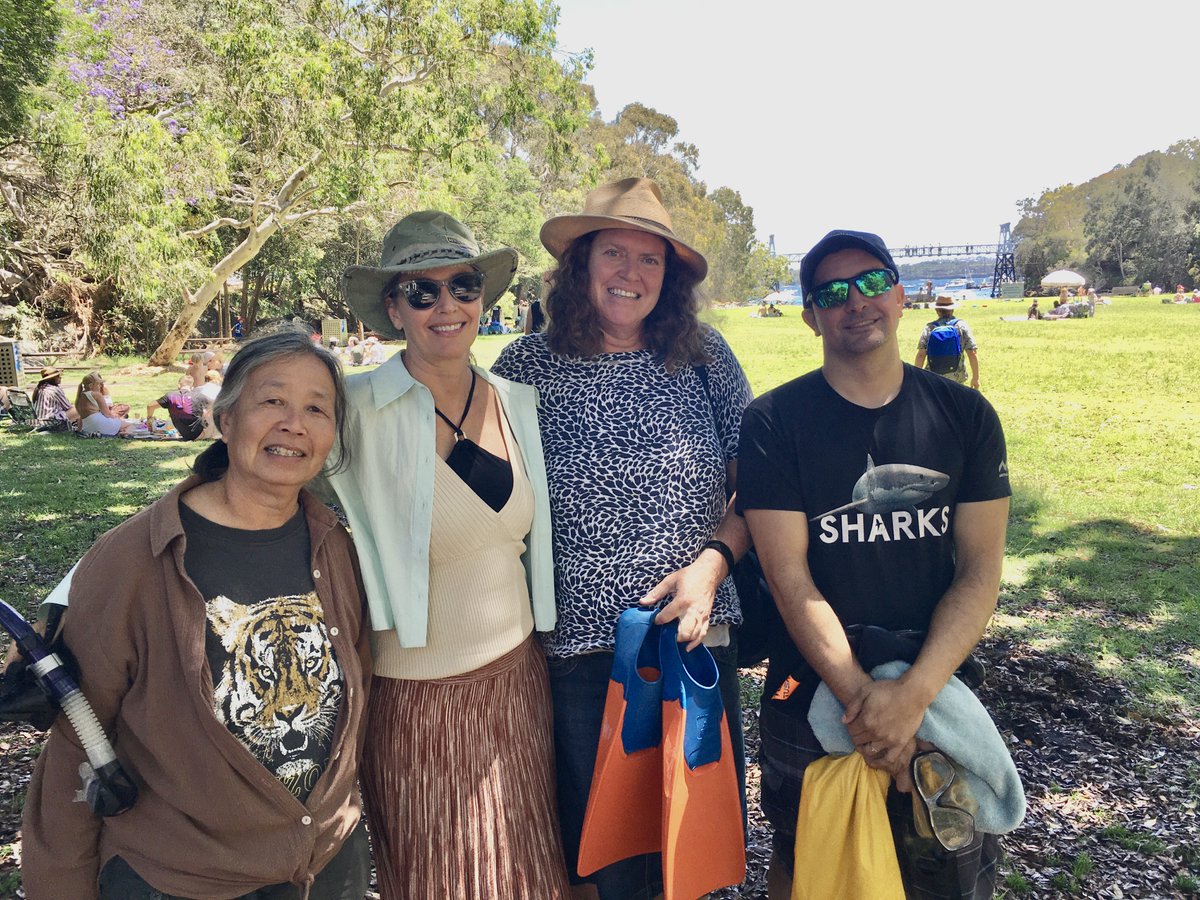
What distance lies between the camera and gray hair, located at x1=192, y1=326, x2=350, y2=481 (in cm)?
216

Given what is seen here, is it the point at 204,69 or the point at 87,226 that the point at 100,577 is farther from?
the point at 204,69

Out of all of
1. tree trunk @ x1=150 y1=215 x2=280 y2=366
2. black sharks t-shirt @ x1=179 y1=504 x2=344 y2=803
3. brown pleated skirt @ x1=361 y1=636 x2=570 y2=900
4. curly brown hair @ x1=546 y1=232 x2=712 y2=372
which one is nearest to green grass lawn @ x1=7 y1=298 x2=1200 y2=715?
black sharks t-shirt @ x1=179 y1=504 x2=344 y2=803

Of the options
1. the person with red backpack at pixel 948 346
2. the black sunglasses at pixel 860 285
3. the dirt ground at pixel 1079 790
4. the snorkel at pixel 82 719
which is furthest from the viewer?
the person with red backpack at pixel 948 346

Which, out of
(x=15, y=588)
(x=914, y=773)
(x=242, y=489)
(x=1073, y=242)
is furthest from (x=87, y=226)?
(x=1073, y=242)

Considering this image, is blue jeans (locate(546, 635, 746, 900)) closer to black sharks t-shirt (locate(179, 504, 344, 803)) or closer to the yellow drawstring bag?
the yellow drawstring bag

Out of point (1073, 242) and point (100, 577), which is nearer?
point (100, 577)

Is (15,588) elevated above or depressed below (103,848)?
below

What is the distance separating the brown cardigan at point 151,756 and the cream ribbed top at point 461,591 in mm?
494

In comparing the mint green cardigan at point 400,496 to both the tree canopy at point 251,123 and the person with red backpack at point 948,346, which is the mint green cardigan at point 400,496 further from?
the tree canopy at point 251,123

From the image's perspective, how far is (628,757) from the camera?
2320 mm

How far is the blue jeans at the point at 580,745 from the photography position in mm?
2471

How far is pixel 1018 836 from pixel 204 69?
2299 cm

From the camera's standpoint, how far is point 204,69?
20703mm

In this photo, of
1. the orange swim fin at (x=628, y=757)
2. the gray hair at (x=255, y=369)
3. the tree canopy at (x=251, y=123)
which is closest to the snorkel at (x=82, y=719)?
the gray hair at (x=255, y=369)
